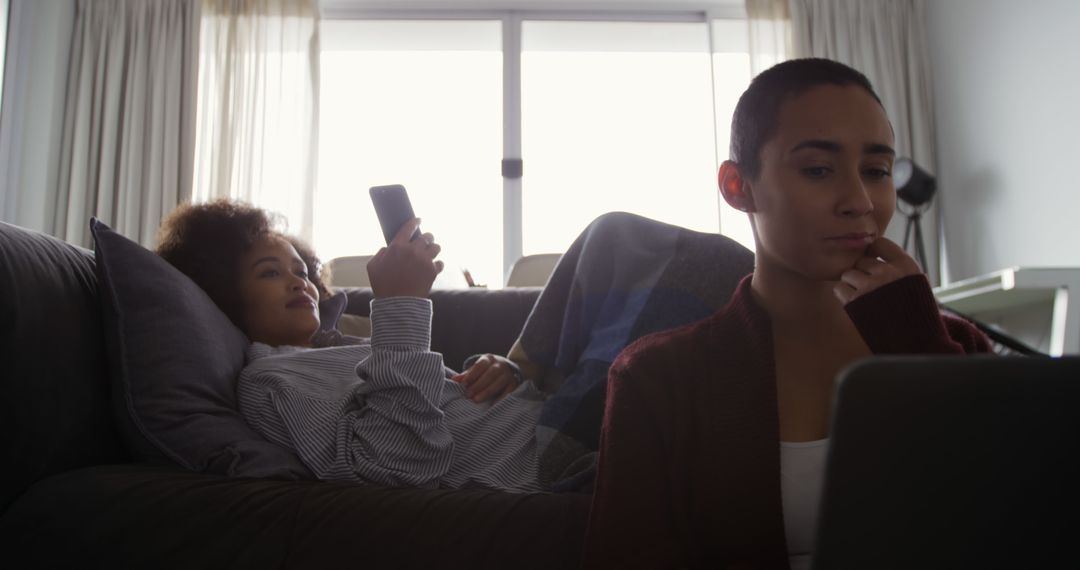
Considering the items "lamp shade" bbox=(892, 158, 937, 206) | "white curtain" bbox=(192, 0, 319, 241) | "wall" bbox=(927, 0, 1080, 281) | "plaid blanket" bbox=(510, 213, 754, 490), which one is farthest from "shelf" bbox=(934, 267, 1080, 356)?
"white curtain" bbox=(192, 0, 319, 241)

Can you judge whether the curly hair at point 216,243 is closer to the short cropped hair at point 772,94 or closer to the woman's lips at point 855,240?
the short cropped hair at point 772,94

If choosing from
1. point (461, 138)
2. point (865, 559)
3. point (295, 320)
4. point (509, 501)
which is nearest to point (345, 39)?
point (461, 138)

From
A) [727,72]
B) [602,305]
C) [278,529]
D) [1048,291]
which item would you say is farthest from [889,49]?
[278,529]

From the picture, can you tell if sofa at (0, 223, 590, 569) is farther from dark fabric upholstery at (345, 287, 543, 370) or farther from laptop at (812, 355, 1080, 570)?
dark fabric upholstery at (345, 287, 543, 370)

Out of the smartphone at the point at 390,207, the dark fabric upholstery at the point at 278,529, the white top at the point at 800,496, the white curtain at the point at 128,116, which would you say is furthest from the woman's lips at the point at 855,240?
the white curtain at the point at 128,116

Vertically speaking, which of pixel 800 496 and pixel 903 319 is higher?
pixel 903 319

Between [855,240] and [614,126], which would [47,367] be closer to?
[855,240]

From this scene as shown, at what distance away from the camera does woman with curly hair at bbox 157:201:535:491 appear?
1044 millimetres

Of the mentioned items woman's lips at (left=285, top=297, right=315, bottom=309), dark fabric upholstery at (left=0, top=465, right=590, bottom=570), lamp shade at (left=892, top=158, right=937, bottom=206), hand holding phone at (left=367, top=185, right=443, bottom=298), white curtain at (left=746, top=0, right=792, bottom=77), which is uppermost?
white curtain at (left=746, top=0, right=792, bottom=77)

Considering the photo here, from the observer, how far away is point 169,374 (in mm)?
1055

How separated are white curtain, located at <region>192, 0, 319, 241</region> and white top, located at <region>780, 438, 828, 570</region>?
10.4 feet

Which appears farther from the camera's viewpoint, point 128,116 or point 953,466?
point 128,116

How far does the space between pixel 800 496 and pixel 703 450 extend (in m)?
0.10

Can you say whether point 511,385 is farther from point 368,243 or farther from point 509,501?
point 368,243
